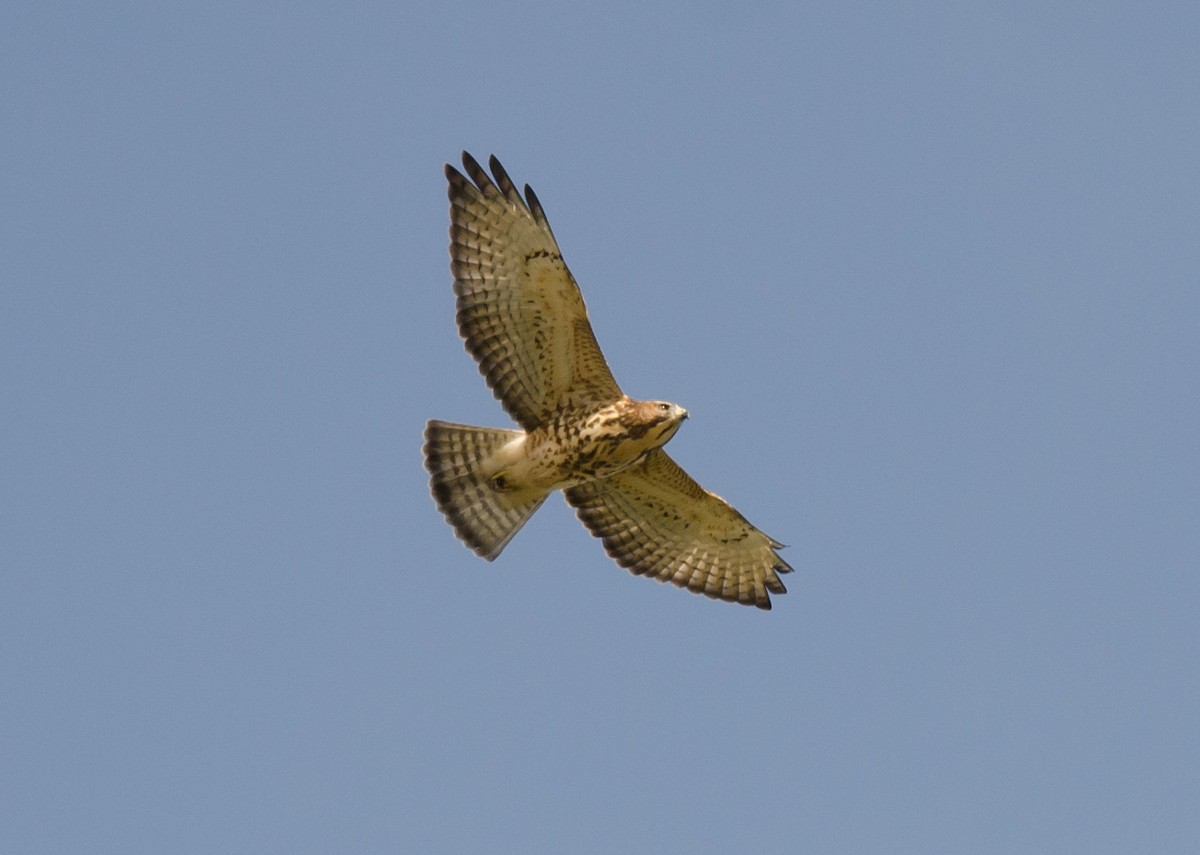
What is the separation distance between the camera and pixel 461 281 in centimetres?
1381

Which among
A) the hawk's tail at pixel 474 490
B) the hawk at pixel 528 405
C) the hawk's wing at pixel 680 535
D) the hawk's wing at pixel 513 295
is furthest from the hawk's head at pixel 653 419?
the hawk's wing at pixel 680 535

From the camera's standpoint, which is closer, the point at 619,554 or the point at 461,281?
the point at 461,281

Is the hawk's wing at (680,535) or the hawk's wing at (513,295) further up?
the hawk's wing at (513,295)

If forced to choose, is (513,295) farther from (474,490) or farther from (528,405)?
(474,490)

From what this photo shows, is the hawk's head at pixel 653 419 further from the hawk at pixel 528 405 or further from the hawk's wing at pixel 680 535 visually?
the hawk's wing at pixel 680 535

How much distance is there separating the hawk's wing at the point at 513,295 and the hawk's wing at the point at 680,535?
1417 mm

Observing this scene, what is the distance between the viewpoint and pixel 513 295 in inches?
544

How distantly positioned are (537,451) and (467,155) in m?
2.28

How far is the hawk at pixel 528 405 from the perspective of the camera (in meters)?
13.7

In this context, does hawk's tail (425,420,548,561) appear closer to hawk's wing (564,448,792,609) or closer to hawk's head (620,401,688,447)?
hawk's wing (564,448,792,609)

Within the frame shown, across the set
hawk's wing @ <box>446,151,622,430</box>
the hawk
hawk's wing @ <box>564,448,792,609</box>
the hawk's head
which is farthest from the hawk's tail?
the hawk's head

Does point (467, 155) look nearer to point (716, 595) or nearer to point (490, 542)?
point (490, 542)

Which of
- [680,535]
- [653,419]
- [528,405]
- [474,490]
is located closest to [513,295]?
[528,405]

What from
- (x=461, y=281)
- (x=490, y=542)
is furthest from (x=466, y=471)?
(x=461, y=281)
